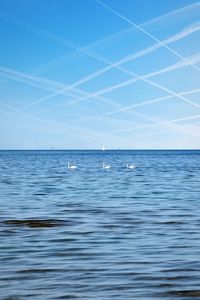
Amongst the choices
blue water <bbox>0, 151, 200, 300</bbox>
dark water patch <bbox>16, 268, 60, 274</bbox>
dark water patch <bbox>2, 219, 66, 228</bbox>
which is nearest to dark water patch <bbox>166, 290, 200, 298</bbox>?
blue water <bbox>0, 151, 200, 300</bbox>

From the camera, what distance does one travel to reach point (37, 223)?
57.5ft

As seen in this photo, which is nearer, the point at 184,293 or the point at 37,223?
the point at 184,293

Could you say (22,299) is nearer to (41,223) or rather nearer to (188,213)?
(41,223)

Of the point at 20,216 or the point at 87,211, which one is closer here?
the point at 20,216

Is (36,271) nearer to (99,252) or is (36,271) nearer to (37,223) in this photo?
(99,252)

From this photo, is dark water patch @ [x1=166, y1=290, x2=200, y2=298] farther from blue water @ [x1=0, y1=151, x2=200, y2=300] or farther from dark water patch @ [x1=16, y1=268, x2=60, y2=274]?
dark water patch @ [x1=16, y1=268, x2=60, y2=274]

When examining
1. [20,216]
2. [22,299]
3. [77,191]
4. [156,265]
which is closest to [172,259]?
[156,265]

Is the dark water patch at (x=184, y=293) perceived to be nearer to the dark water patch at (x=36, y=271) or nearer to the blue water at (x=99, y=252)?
the blue water at (x=99, y=252)

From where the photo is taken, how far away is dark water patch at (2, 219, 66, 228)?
17.1m

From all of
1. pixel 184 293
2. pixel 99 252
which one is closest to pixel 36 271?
pixel 99 252

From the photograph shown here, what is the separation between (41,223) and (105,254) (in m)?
5.81

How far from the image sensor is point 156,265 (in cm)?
1102

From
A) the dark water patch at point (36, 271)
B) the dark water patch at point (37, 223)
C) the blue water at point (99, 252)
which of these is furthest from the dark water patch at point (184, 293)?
the dark water patch at point (37, 223)

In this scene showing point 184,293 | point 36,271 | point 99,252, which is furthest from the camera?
point 99,252
